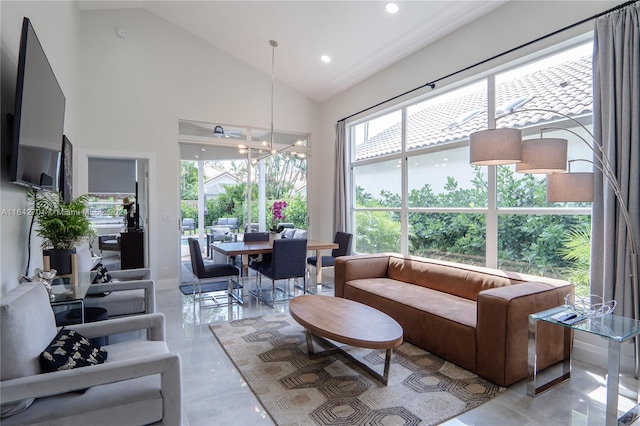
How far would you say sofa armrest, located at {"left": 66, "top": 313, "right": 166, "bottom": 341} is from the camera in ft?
6.41

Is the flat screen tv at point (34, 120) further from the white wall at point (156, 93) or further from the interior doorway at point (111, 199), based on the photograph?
Result: the interior doorway at point (111, 199)

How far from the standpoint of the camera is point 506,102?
12.1 feet

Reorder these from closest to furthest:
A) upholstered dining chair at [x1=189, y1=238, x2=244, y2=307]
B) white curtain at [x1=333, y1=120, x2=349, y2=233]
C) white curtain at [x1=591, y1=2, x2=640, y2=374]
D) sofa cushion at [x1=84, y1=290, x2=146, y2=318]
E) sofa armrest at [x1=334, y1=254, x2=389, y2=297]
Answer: white curtain at [x1=591, y1=2, x2=640, y2=374] < sofa cushion at [x1=84, y1=290, x2=146, y2=318] < sofa armrest at [x1=334, y1=254, x2=389, y2=297] < upholstered dining chair at [x1=189, y1=238, x2=244, y2=307] < white curtain at [x1=333, y1=120, x2=349, y2=233]

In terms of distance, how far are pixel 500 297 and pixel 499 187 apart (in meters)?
1.75

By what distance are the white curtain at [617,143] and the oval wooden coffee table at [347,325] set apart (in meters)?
1.78

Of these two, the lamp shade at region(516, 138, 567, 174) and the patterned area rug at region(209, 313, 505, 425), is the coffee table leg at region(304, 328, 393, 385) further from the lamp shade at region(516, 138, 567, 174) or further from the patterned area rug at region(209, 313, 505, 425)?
the lamp shade at region(516, 138, 567, 174)

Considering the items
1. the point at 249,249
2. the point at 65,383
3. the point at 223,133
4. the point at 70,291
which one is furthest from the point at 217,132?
the point at 65,383

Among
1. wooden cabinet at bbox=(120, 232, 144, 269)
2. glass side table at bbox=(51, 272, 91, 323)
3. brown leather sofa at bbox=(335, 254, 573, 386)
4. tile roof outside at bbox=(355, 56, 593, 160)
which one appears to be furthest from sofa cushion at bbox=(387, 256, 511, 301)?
wooden cabinet at bbox=(120, 232, 144, 269)

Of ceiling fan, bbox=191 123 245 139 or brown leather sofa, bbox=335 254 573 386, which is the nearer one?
brown leather sofa, bbox=335 254 573 386

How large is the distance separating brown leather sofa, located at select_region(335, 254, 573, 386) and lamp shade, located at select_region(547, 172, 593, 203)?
731mm

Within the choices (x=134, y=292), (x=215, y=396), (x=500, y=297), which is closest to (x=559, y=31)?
(x=500, y=297)

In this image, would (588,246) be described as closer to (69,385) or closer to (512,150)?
(512,150)

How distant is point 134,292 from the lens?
322 cm

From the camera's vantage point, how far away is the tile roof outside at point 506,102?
309cm
